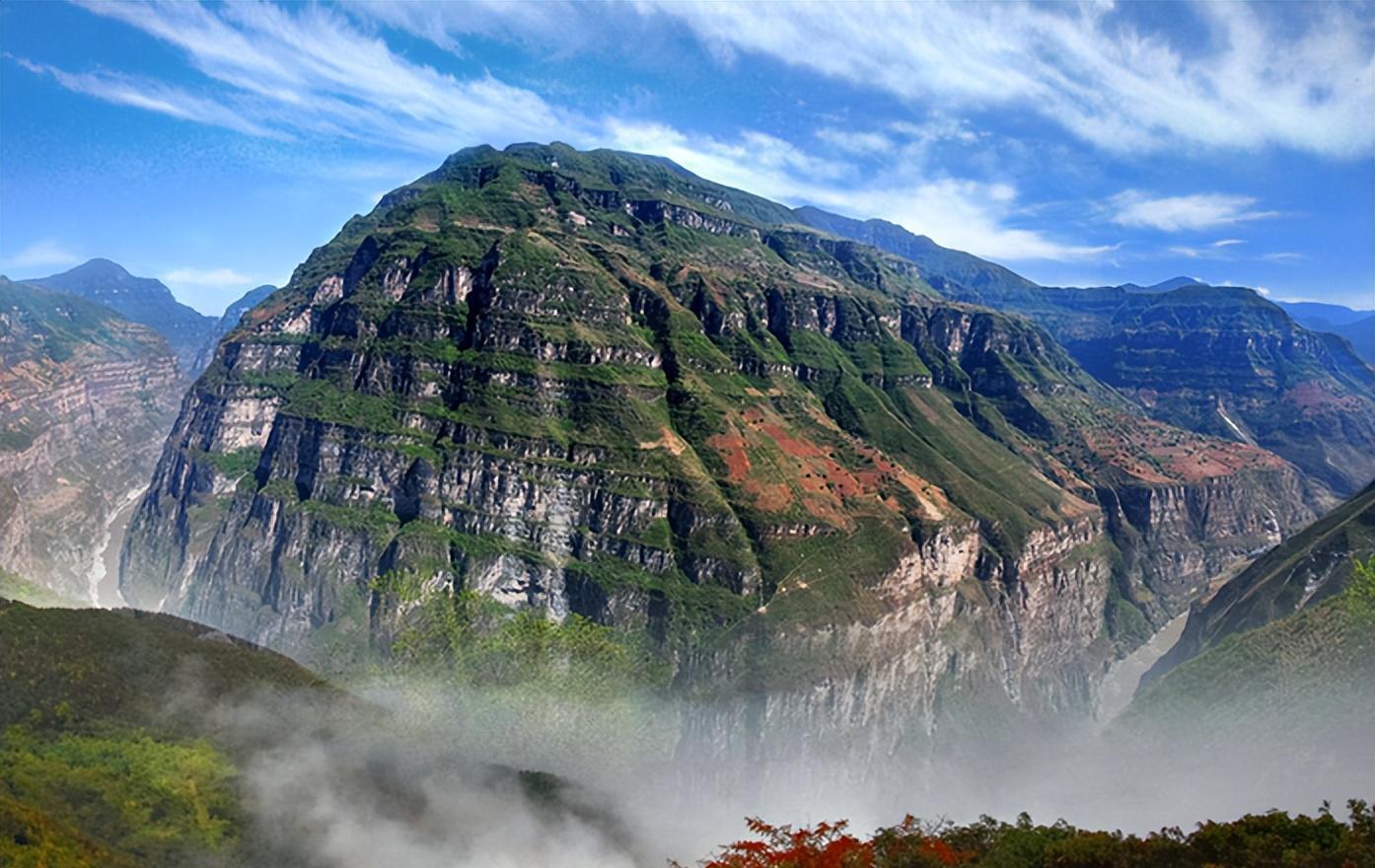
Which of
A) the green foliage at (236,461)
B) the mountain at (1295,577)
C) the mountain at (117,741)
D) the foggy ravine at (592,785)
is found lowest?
the foggy ravine at (592,785)

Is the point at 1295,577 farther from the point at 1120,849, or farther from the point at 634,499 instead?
the point at 634,499

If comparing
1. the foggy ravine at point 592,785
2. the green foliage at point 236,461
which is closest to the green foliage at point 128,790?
the foggy ravine at point 592,785

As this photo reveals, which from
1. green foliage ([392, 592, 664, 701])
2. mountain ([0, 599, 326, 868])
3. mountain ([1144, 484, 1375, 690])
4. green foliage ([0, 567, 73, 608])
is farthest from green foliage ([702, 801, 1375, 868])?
green foliage ([0, 567, 73, 608])

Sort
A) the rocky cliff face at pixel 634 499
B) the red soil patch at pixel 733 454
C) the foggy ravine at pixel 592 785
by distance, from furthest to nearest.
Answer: the red soil patch at pixel 733 454 < the rocky cliff face at pixel 634 499 < the foggy ravine at pixel 592 785

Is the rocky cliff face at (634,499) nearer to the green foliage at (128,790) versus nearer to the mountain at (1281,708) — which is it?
the mountain at (1281,708)

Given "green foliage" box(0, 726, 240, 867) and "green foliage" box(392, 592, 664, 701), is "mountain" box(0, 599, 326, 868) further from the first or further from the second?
"green foliage" box(392, 592, 664, 701)

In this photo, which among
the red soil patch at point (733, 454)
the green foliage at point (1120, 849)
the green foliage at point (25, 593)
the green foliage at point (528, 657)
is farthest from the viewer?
the red soil patch at point (733, 454)
